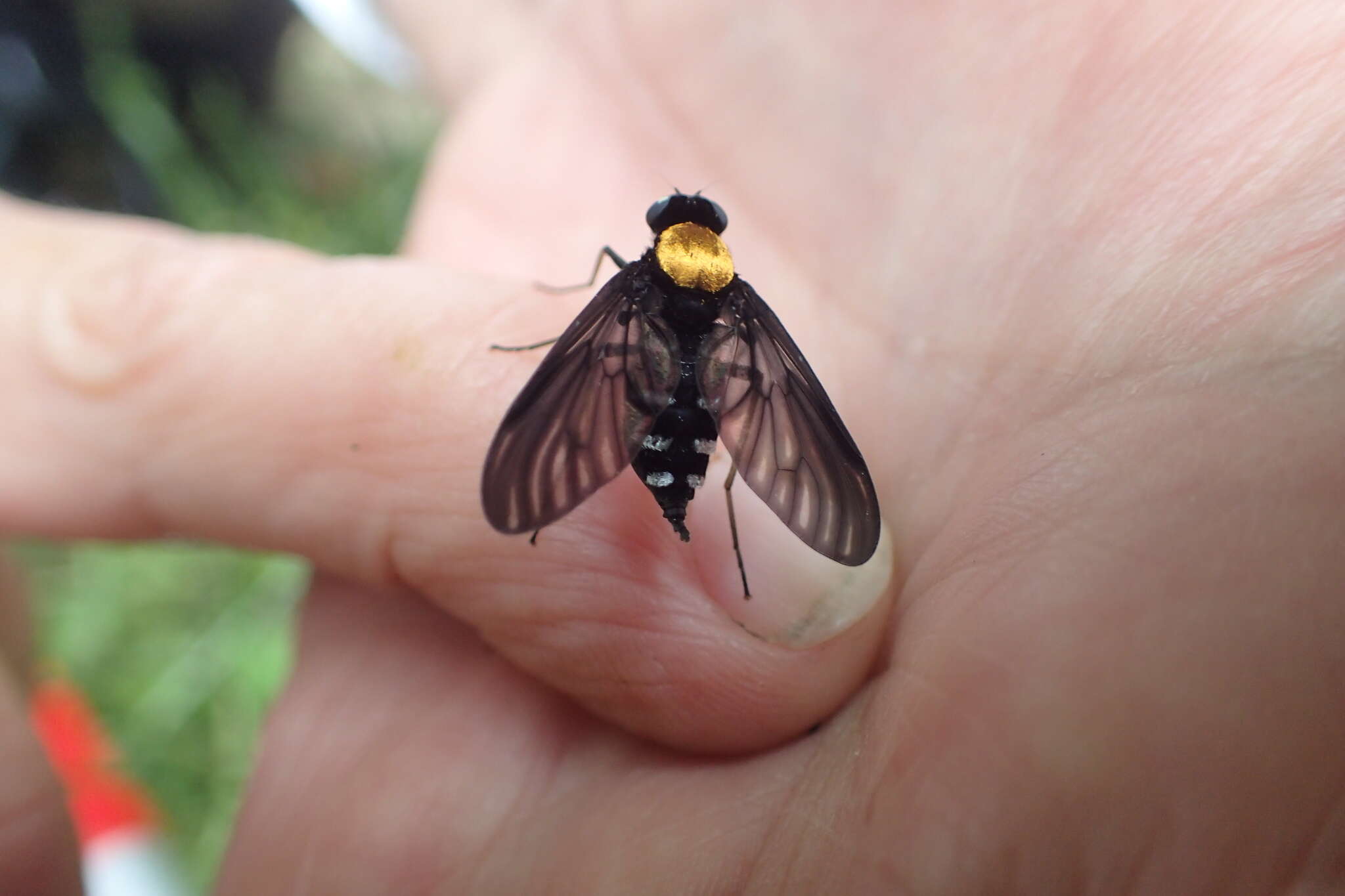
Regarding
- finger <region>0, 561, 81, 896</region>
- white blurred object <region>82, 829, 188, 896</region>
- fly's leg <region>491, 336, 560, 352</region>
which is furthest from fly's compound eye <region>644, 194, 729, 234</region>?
white blurred object <region>82, 829, 188, 896</region>

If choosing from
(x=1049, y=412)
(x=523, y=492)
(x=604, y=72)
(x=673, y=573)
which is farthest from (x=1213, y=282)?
(x=604, y=72)

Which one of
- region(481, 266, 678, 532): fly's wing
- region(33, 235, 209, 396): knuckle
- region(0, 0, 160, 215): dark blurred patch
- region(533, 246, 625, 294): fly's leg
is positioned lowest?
region(481, 266, 678, 532): fly's wing

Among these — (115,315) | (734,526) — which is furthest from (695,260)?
(115,315)

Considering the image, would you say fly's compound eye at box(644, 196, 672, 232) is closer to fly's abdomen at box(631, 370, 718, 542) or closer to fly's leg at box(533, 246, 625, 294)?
fly's leg at box(533, 246, 625, 294)

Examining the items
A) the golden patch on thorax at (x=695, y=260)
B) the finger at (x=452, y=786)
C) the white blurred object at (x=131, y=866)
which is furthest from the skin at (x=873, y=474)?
the white blurred object at (x=131, y=866)

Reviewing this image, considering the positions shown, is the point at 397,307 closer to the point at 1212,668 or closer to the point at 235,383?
the point at 235,383

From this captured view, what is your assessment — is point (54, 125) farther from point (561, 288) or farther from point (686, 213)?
point (686, 213)

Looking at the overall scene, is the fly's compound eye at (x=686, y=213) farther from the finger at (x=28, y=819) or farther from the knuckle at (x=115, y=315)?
the finger at (x=28, y=819)
